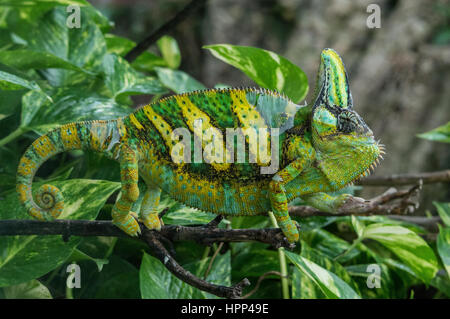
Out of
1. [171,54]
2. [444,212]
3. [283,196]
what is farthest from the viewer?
[171,54]

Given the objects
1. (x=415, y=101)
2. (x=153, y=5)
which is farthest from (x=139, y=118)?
(x=153, y=5)

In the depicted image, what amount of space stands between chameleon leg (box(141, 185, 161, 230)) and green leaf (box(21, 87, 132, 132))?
234 mm

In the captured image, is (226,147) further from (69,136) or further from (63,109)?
(63,109)

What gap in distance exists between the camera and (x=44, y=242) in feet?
2.82

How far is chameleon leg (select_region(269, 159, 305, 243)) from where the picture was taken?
69 centimetres

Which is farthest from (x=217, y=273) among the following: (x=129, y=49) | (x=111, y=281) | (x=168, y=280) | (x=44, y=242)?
(x=129, y=49)

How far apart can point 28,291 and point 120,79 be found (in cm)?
49

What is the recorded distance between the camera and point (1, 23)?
1.26 meters

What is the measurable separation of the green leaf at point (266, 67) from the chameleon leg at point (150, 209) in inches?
13.0

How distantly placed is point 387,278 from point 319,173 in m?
0.57

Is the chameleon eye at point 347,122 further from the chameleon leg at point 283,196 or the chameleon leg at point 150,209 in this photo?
the chameleon leg at point 150,209

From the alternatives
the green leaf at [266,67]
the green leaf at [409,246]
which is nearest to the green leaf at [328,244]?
the green leaf at [409,246]

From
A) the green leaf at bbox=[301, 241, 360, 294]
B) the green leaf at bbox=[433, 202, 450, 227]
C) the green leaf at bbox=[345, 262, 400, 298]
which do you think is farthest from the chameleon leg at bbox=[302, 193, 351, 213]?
the green leaf at bbox=[433, 202, 450, 227]

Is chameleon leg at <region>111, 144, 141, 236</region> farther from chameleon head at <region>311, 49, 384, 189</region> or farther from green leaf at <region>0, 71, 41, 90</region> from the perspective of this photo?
chameleon head at <region>311, 49, 384, 189</region>
